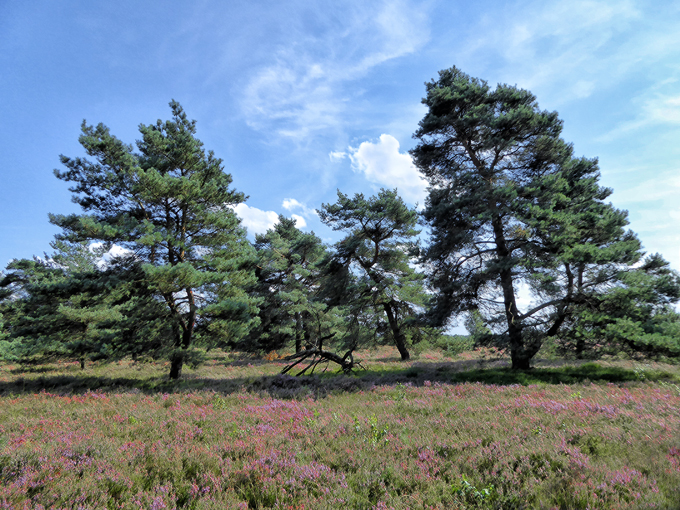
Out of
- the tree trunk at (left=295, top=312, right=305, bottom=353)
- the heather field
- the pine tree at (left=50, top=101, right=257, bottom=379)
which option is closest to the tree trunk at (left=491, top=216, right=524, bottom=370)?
the heather field

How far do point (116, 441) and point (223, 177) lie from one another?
12.9m

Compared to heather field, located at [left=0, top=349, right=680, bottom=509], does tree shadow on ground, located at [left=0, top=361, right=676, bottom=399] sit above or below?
below

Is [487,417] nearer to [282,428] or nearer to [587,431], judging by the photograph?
[587,431]

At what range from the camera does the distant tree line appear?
10945 mm

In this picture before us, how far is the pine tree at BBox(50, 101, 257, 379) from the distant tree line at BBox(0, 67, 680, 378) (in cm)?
7

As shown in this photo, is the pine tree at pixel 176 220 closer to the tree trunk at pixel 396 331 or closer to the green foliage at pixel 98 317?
the green foliage at pixel 98 317

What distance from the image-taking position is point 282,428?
6109 millimetres

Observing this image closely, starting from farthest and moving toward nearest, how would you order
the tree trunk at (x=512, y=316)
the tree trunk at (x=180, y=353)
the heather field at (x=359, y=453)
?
the tree trunk at (x=180, y=353)
the tree trunk at (x=512, y=316)
the heather field at (x=359, y=453)

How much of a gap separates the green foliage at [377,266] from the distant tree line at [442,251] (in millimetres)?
4208

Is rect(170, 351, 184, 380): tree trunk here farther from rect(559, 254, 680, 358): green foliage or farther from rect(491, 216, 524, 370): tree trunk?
rect(559, 254, 680, 358): green foliage

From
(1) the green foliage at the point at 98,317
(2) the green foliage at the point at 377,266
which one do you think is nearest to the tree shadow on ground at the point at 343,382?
(1) the green foliage at the point at 98,317

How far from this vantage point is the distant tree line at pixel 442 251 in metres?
10.9

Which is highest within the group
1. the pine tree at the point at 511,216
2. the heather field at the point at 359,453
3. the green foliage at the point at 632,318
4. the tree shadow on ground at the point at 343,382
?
the pine tree at the point at 511,216

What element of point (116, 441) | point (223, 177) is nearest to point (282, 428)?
point (116, 441)
